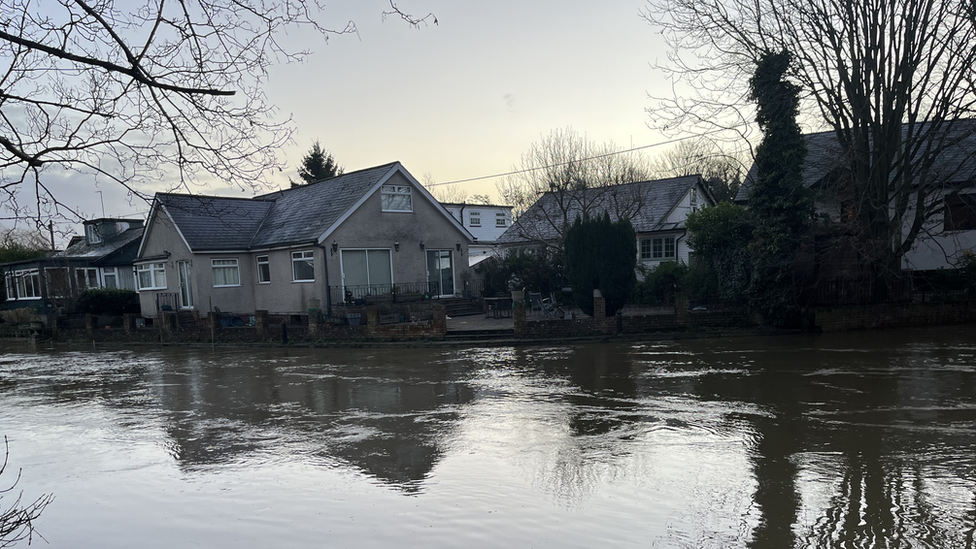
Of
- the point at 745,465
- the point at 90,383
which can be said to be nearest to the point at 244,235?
the point at 90,383

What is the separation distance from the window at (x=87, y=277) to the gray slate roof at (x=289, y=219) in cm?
1435

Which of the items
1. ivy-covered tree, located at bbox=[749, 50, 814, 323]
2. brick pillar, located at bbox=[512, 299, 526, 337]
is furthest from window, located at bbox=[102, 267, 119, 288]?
ivy-covered tree, located at bbox=[749, 50, 814, 323]

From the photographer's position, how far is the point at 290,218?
2569 centimetres

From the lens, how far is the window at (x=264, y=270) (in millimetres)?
24906

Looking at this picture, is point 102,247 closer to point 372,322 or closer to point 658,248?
Answer: point 372,322

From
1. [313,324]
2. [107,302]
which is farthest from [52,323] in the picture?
[313,324]

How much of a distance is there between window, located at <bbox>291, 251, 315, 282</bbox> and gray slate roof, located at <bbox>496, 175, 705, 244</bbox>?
9668 millimetres

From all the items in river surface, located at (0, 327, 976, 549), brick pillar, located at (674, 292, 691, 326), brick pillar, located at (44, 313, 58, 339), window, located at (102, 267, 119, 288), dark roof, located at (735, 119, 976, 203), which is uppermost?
dark roof, located at (735, 119, 976, 203)

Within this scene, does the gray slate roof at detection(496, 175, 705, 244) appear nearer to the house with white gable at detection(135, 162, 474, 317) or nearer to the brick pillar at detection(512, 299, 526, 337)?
the house with white gable at detection(135, 162, 474, 317)

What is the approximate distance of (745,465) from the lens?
20.5 ft

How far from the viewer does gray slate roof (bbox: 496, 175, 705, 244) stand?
1043 inches

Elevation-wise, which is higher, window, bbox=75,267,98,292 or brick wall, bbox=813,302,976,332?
window, bbox=75,267,98,292

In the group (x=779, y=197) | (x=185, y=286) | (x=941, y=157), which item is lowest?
(x=185, y=286)

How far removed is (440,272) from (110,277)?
23.1m
